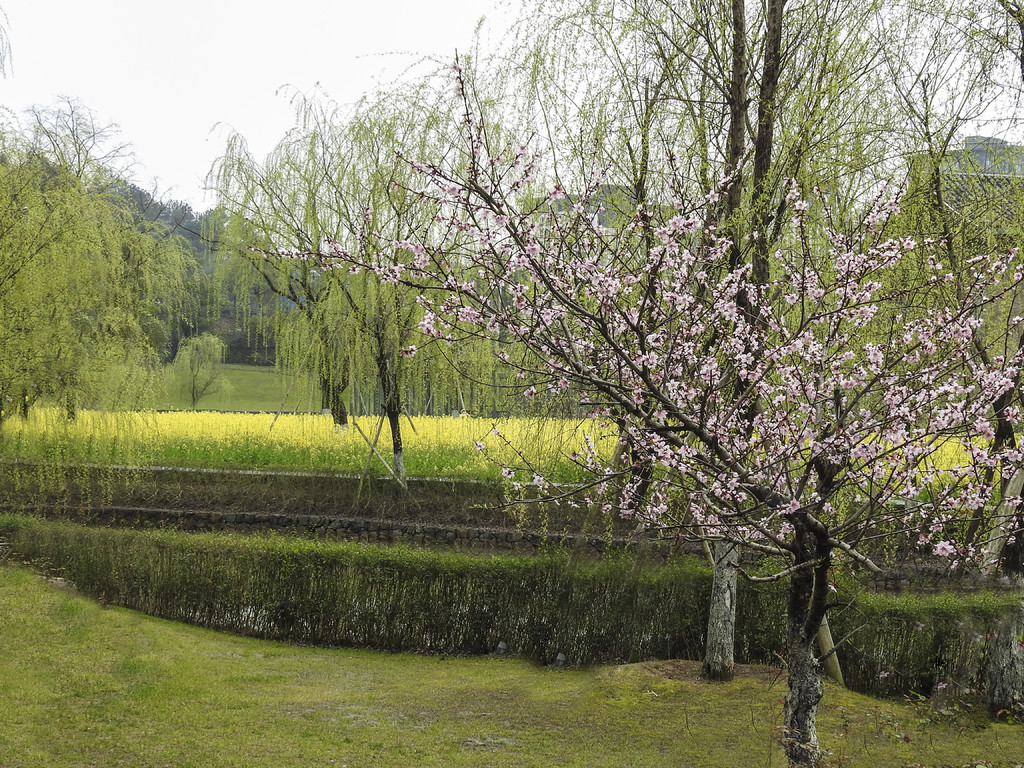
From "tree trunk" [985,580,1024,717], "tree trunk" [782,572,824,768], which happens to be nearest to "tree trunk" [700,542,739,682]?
"tree trunk" [985,580,1024,717]

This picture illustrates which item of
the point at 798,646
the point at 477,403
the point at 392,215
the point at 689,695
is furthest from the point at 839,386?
the point at 392,215

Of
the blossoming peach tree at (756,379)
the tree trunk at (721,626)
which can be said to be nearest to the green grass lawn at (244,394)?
the tree trunk at (721,626)

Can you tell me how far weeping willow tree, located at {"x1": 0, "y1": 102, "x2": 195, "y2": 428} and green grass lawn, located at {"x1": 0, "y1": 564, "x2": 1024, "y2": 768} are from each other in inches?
108

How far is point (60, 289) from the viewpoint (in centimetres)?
954

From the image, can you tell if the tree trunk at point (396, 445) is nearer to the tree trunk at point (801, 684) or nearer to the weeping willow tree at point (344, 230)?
the weeping willow tree at point (344, 230)

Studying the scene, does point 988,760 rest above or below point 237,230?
below

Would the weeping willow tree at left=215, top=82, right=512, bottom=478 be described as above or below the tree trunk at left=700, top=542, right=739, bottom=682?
above

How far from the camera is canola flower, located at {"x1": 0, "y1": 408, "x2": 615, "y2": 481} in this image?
10.8 m

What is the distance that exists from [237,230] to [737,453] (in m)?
11.2

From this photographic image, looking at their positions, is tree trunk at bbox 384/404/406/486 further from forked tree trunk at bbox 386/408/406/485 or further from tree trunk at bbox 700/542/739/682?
tree trunk at bbox 700/542/739/682

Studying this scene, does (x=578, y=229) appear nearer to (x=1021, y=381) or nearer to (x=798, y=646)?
(x=798, y=646)

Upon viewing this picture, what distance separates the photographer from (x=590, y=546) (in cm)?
1103

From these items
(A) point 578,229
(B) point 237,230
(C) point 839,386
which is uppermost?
(B) point 237,230

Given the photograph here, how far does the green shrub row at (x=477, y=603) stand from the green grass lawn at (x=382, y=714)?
1.40 ft
